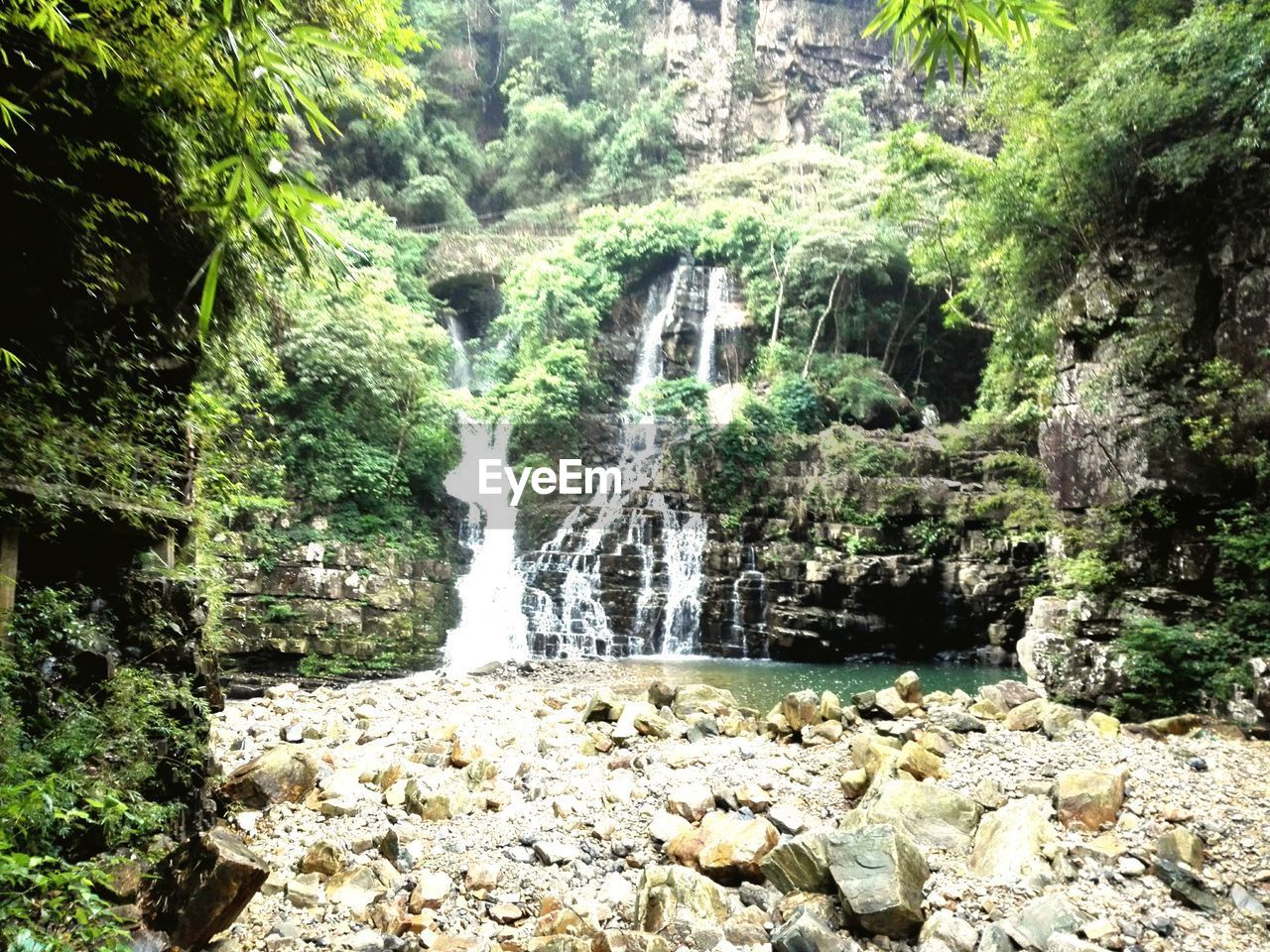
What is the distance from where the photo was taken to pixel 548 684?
10.9 m

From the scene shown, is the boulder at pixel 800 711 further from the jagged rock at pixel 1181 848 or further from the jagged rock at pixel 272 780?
the jagged rock at pixel 272 780

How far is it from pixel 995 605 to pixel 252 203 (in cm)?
1545

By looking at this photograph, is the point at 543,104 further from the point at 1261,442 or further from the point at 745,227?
the point at 1261,442

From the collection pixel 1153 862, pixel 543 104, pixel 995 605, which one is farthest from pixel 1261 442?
pixel 543 104

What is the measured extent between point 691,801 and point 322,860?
215 cm

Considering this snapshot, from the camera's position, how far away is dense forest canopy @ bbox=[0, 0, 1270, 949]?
8.71 feet

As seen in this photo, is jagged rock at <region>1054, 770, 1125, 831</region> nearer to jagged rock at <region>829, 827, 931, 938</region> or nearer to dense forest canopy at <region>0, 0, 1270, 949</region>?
jagged rock at <region>829, 827, 931, 938</region>

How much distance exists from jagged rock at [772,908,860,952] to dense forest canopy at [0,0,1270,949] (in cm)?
245

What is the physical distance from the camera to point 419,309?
18.7 meters

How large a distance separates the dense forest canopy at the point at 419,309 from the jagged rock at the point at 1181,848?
3.82 m

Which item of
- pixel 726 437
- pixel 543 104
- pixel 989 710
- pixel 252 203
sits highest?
pixel 543 104

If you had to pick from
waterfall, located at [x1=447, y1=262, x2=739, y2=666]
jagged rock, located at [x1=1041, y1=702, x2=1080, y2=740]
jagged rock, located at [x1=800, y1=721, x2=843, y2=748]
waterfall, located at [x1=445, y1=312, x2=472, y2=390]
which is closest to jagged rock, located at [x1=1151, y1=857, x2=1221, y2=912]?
jagged rock, located at [x1=1041, y1=702, x2=1080, y2=740]

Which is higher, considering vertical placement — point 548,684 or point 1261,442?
point 1261,442

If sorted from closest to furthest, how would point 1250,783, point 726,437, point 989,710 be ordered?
point 1250,783 < point 989,710 < point 726,437
